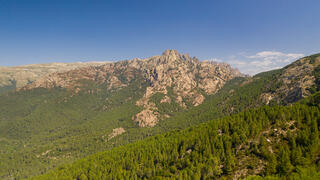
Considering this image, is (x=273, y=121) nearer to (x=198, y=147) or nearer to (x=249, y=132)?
(x=249, y=132)

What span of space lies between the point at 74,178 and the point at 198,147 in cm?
11632

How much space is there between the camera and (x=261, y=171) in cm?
7619

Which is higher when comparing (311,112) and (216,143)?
(311,112)

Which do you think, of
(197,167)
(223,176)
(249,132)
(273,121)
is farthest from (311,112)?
(197,167)

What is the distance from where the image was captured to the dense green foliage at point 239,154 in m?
75.1

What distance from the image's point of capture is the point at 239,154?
93312mm

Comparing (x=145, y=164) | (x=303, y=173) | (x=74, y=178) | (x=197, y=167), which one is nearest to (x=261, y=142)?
(x=303, y=173)

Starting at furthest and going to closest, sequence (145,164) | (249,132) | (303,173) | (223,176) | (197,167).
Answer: (145,164), (249,132), (197,167), (223,176), (303,173)

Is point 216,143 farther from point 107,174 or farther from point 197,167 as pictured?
point 107,174

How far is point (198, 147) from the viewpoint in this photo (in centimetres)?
11894

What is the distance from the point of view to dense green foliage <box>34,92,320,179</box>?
75.1m

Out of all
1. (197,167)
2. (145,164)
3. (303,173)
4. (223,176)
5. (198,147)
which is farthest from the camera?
(145,164)

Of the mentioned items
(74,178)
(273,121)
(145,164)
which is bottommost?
(74,178)

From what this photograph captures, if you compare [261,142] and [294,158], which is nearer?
[294,158]
